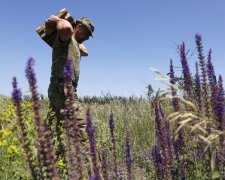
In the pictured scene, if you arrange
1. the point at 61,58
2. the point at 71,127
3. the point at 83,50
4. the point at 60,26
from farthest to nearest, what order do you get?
1. the point at 83,50
2. the point at 61,58
3. the point at 60,26
4. the point at 71,127

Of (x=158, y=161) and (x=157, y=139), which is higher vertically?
(x=157, y=139)

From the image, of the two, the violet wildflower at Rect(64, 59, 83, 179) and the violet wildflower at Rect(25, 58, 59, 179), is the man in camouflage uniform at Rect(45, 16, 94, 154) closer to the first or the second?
the violet wildflower at Rect(64, 59, 83, 179)

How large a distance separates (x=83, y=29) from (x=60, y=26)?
109 cm

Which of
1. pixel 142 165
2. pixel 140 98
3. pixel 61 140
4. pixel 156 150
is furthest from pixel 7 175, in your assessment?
pixel 140 98

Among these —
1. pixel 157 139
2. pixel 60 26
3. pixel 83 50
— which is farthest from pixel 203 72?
pixel 83 50

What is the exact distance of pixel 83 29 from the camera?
682 centimetres

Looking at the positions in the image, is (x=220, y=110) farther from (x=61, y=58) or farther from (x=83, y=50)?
(x=83, y=50)

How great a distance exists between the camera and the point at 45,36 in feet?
21.8

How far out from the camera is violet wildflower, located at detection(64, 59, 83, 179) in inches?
88.2

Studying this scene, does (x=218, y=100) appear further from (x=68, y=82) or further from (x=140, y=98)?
(x=140, y=98)

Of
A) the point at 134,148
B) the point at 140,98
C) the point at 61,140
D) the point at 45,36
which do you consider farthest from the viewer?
the point at 140,98

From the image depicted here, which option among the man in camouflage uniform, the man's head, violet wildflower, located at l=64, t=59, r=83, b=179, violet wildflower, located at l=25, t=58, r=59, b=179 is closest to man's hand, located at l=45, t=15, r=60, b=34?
the man in camouflage uniform

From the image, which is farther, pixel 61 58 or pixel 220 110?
pixel 61 58

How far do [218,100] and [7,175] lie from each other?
2.48m
